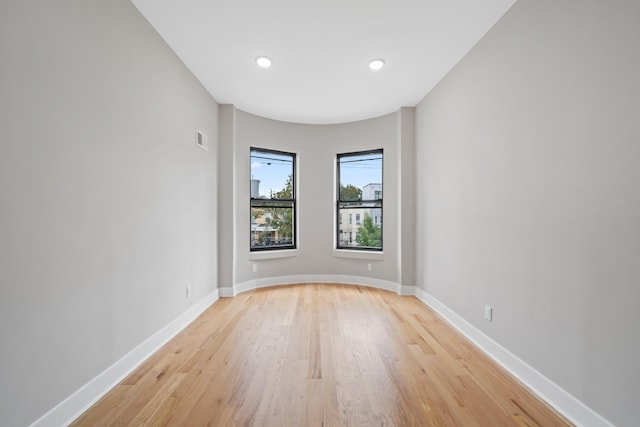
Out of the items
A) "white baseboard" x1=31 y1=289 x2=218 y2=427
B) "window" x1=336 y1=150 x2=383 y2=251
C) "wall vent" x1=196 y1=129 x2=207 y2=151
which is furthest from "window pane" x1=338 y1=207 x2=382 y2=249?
"white baseboard" x1=31 y1=289 x2=218 y2=427

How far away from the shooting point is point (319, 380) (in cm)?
198

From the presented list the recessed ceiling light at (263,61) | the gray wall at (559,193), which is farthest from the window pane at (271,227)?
the gray wall at (559,193)

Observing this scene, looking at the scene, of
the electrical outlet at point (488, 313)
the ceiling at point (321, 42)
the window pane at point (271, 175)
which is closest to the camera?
the ceiling at point (321, 42)

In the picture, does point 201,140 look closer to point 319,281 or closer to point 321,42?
point 321,42

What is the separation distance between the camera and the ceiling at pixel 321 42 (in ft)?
7.21

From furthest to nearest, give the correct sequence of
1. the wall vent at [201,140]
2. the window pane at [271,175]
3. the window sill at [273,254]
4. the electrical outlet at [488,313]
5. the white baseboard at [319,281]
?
the window pane at [271,175]
the window sill at [273,254]
the white baseboard at [319,281]
the wall vent at [201,140]
the electrical outlet at [488,313]

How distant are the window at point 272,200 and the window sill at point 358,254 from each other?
76 cm

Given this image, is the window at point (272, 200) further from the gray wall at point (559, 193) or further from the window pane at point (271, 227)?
the gray wall at point (559, 193)

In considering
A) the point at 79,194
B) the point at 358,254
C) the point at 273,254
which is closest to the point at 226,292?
the point at 273,254

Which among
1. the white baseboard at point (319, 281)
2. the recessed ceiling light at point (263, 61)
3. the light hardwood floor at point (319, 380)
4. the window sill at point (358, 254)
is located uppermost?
the recessed ceiling light at point (263, 61)

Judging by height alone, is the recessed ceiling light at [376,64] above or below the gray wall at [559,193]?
above

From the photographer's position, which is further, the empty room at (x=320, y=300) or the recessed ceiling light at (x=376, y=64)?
the recessed ceiling light at (x=376, y=64)

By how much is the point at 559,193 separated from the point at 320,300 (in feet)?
9.45

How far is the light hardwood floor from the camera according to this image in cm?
164
